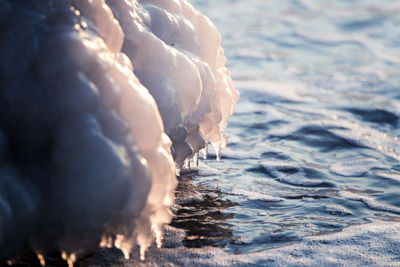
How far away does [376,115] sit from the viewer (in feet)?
16.5

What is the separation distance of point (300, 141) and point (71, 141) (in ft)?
9.25

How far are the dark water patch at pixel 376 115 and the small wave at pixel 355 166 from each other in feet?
3.22

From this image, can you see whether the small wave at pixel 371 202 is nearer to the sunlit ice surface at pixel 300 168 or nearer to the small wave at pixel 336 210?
the sunlit ice surface at pixel 300 168

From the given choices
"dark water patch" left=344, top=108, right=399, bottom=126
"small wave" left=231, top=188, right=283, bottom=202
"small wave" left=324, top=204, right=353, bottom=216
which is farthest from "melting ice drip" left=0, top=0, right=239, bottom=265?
"dark water patch" left=344, top=108, right=399, bottom=126

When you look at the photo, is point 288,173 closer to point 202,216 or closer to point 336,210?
point 336,210

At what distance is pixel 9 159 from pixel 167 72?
3.19 feet

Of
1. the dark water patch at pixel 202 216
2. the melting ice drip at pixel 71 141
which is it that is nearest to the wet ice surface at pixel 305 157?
the dark water patch at pixel 202 216

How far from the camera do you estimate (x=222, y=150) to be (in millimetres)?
4152

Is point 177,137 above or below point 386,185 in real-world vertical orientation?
above

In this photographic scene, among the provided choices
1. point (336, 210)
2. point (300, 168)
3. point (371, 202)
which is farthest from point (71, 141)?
point (300, 168)

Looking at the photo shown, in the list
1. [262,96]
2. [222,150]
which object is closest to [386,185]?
[222,150]

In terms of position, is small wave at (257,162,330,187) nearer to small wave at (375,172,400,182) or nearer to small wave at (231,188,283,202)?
small wave at (231,188,283,202)

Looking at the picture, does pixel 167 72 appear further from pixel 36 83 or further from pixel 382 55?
pixel 382 55

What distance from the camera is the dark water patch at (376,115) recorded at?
4.89m
